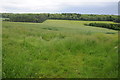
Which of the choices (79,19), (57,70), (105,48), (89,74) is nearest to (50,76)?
(57,70)

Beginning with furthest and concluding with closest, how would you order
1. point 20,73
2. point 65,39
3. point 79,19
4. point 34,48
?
point 79,19
point 65,39
point 34,48
point 20,73

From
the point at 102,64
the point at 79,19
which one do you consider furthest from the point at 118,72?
the point at 79,19

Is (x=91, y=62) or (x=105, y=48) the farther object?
(x=105, y=48)

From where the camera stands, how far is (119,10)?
7.18 metres

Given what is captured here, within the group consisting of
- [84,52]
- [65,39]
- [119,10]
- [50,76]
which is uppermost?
[119,10]

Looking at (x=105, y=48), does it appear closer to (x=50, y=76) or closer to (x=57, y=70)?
(x=57, y=70)

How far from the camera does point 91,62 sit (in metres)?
7.18

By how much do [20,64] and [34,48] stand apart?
8.03 feet

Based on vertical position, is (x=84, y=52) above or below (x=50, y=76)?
above

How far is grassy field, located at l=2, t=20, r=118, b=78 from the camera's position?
19.8ft

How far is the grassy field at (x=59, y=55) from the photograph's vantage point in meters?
6.04

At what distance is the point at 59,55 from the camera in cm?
811

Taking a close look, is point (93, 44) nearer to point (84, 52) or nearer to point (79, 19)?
point (84, 52)

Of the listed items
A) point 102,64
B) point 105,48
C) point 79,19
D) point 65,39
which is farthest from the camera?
point 79,19
